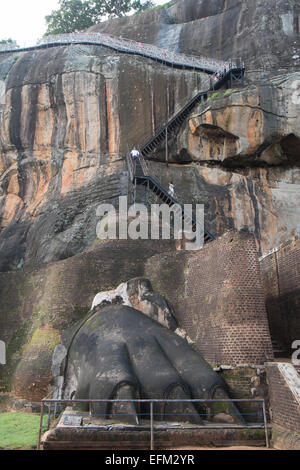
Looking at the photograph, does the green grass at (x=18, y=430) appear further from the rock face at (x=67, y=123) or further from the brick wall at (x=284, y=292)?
the rock face at (x=67, y=123)

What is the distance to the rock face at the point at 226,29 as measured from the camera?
2948 centimetres

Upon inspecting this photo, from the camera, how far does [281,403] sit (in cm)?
936

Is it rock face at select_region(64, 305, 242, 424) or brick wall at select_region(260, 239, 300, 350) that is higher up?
brick wall at select_region(260, 239, 300, 350)

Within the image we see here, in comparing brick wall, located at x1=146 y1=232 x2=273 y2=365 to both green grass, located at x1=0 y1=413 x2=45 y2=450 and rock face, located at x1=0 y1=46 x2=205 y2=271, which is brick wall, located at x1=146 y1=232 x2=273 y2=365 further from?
rock face, located at x1=0 y1=46 x2=205 y2=271

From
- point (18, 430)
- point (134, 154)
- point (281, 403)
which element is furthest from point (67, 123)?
point (281, 403)

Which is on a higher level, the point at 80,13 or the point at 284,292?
the point at 80,13

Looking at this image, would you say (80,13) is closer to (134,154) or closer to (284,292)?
(134,154)

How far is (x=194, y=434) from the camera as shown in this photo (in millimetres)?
9117

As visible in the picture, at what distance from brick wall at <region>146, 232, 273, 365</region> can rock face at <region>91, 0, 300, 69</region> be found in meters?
19.9

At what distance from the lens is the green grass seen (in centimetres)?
937

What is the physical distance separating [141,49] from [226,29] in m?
6.25

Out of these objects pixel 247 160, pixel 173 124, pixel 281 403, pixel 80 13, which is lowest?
pixel 281 403

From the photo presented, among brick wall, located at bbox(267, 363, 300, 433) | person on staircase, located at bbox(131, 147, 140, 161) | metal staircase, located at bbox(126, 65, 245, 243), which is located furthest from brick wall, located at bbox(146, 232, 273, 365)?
person on staircase, located at bbox(131, 147, 140, 161)

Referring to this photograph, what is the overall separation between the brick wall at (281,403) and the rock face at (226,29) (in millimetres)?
23699
